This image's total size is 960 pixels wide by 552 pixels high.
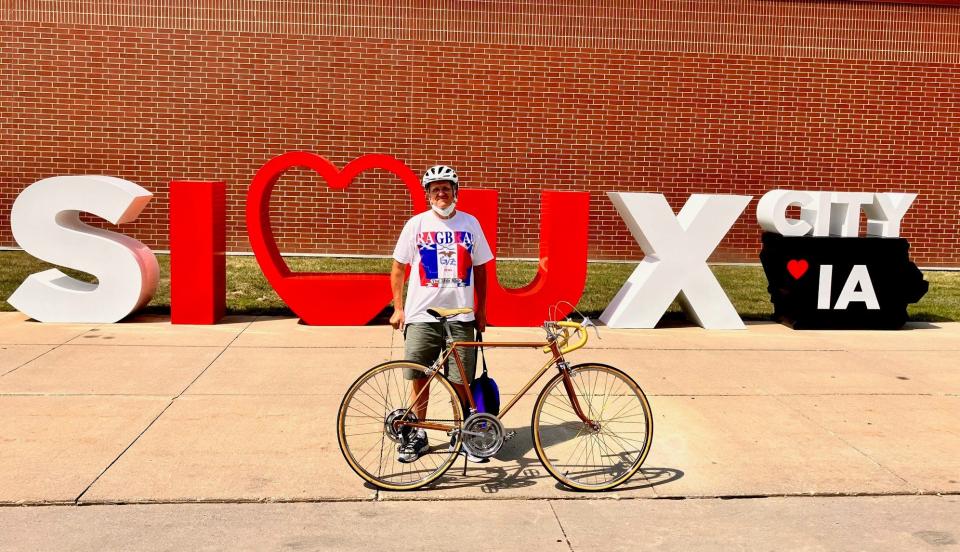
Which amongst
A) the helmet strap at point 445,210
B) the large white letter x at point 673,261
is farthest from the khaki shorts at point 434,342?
the large white letter x at point 673,261

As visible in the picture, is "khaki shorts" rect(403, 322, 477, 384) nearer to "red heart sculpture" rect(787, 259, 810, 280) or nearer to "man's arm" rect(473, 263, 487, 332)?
"man's arm" rect(473, 263, 487, 332)

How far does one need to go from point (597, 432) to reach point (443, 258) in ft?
4.36

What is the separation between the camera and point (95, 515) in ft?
17.3

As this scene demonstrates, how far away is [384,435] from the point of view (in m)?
6.20

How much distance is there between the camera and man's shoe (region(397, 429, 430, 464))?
6066 millimetres

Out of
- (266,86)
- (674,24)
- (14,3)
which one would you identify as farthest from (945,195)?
(14,3)

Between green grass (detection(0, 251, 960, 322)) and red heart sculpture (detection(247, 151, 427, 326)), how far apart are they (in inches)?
22.5

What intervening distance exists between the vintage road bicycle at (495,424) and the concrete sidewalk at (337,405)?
0.47ft

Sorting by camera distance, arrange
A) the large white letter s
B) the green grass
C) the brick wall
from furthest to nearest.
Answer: the brick wall < the green grass < the large white letter s

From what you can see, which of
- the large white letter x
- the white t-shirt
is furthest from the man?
the large white letter x

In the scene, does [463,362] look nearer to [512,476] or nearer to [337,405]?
[512,476]

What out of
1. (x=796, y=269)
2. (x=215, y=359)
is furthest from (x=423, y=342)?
(x=796, y=269)

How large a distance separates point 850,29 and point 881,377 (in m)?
9.99

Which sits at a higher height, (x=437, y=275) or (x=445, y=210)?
(x=445, y=210)
